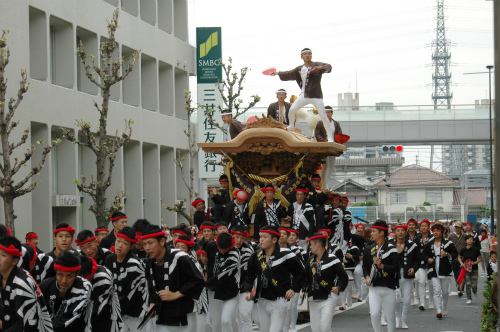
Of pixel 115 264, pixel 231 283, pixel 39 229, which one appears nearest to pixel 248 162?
pixel 231 283

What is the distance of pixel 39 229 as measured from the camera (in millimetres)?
28641

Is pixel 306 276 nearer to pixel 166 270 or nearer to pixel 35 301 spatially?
pixel 166 270

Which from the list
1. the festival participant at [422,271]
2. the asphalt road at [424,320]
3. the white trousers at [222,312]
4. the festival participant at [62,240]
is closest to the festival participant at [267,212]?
the asphalt road at [424,320]

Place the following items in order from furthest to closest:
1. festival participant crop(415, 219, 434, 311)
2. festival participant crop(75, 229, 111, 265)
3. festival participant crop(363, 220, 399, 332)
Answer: festival participant crop(415, 219, 434, 311) < festival participant crop(363, 220, 399, 332) < festival participant crop(75, 229, 111, 265)

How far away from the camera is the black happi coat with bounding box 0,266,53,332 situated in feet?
25.0

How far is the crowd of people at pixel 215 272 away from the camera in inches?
331

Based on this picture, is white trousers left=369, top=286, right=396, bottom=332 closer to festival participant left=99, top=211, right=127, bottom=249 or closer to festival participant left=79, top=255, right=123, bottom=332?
festival participant left=99, top=211, right=127, bottom=249

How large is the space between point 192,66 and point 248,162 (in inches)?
921

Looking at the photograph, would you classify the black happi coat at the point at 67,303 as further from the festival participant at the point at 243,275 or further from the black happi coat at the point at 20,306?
the festival participant at the point at 243,275

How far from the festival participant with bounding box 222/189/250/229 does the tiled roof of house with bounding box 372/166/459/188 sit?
57437 millimetres

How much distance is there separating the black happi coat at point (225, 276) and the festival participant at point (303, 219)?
5047mm

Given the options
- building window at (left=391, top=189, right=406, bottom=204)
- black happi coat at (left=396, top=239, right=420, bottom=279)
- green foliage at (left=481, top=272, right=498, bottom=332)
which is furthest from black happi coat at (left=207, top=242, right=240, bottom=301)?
building window at (left=391, top=189, right=406, bottom=204)

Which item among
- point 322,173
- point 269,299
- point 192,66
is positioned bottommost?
point 269,299

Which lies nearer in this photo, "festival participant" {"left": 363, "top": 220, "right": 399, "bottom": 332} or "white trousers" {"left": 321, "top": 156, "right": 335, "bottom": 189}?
"festival participant" {"left": 363, "top": 220, "right": 399, "bottom": 332}
